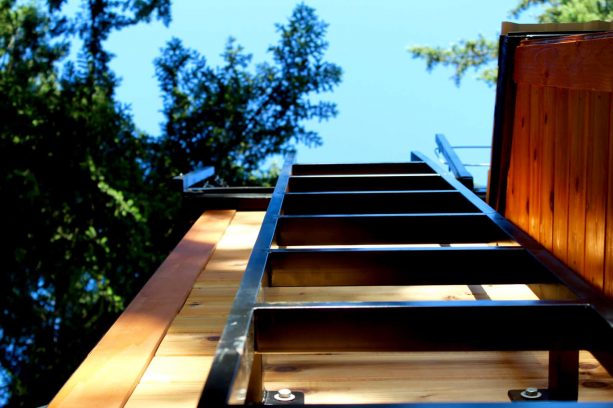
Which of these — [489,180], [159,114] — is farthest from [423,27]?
[489,180]

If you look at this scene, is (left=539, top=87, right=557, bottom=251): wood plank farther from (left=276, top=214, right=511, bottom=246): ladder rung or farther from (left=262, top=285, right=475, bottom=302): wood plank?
(left=262, top=285, right=475, bottom=302): wood plank

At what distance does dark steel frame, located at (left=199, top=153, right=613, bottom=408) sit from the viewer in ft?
3.62

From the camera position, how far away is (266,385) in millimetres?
1856

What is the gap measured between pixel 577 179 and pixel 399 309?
965 millimetres

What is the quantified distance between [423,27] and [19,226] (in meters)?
9.18

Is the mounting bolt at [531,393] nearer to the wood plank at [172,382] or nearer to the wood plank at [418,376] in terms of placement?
the wood plank at [418,376]

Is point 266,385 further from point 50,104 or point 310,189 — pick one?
point 50,104

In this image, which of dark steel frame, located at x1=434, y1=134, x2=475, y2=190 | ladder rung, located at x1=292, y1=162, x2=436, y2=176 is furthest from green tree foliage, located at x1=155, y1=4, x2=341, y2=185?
ladder rung, located at x1=292, y1=162, x2=436, y2=176

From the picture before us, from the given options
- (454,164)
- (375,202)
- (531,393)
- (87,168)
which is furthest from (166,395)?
(87,168)

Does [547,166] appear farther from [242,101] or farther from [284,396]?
[242,101]

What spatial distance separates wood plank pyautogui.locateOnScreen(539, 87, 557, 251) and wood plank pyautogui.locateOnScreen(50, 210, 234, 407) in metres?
1.22

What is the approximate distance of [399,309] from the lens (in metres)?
1.14

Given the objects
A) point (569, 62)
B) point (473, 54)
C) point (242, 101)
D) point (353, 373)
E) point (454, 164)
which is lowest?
point (353, 373)

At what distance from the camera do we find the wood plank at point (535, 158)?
2.26 meters
